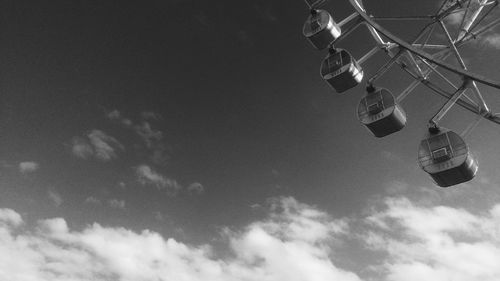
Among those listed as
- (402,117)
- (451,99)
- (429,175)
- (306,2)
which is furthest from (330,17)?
(429,175)

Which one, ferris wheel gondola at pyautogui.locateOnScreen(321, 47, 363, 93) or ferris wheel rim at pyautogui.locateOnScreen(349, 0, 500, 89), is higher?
ferris wheel gondola at pyautogui.locateOnScreen(321, 47, 363, 93)

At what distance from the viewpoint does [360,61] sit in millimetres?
13898

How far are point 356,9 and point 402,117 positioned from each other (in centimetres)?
346

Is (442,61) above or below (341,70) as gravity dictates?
below

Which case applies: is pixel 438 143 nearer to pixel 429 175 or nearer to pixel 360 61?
pixel 429 175

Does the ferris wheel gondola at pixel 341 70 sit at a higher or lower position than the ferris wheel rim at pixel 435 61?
higher

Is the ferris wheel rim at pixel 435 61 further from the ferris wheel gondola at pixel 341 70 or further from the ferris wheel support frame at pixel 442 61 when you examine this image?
the ferris wheel gondola at pixel 341 70

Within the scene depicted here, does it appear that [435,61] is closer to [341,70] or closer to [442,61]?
[442,61]

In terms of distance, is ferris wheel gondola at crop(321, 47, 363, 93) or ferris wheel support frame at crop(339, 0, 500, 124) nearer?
ferris wheel support frame at crop(339, 0, 500, 124)

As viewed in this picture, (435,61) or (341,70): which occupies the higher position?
(341,70)

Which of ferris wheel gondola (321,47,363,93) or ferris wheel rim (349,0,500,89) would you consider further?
ferris wheel gondola (321,47,363,93)

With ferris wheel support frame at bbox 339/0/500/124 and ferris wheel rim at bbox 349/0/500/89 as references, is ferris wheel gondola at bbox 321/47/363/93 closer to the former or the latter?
ferris wheel support frame at bbox 339/0/500/124

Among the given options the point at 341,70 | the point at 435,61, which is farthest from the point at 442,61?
the point at 341,70

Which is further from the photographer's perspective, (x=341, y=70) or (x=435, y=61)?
(x=341, y=70)
